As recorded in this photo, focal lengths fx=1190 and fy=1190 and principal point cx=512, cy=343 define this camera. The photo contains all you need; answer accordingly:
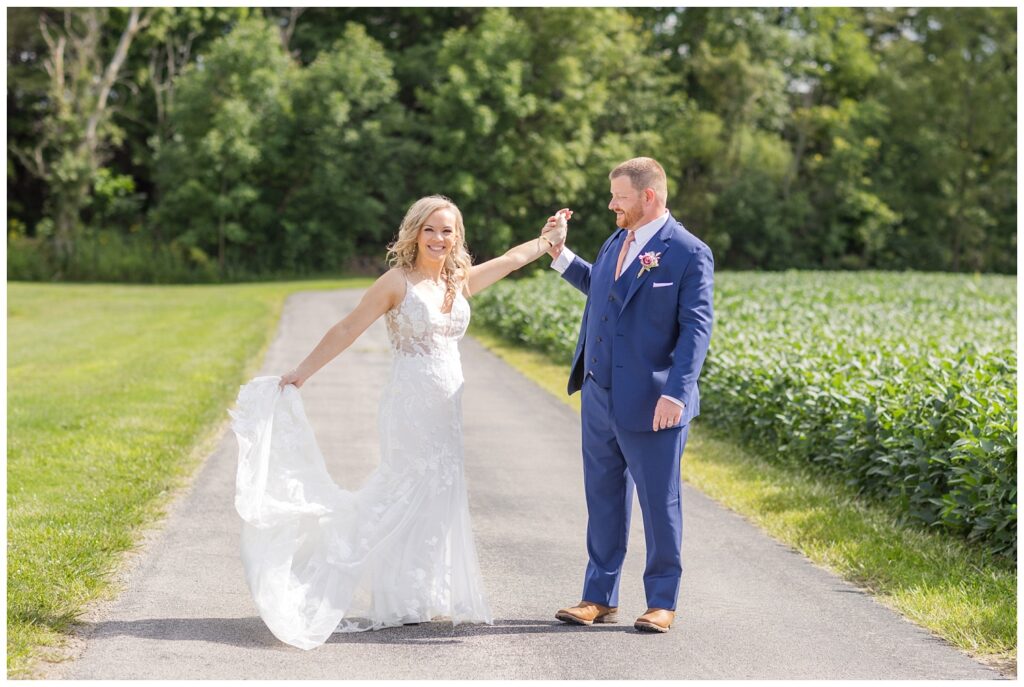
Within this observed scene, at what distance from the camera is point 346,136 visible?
153 ft

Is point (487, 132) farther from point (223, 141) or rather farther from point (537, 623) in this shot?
point (537, 623)

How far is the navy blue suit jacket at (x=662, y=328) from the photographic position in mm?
5398

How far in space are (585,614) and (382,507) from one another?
3.54ft

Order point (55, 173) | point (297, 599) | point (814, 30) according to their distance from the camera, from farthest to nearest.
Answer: point (814, 30), point (55, 173), point (297, 599)

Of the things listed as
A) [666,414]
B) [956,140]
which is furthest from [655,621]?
[956,140]

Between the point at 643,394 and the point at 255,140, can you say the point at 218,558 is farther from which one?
the point at 255,140

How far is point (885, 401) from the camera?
8.78m

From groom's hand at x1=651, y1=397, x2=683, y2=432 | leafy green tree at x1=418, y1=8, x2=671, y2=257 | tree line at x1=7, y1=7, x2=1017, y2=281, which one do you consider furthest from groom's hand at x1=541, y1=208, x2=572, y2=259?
leafy green tree at x1=418, y1=8, x2=671, y2=257

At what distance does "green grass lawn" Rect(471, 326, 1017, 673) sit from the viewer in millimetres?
5551

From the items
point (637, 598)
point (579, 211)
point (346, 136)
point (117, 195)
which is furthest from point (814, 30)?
point (637, 598)

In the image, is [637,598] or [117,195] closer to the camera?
[637,598]

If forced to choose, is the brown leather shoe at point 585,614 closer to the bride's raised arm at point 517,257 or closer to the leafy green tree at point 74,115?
the bride's raised arm at point 517,257

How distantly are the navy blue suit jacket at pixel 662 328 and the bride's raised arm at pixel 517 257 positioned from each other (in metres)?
0.58

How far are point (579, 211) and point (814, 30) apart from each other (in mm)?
16368
